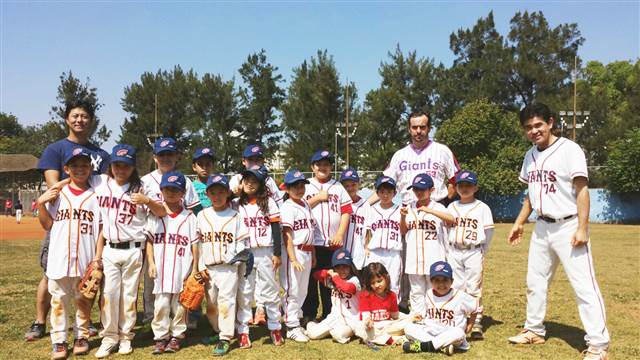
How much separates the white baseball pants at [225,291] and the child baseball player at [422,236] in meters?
1.88

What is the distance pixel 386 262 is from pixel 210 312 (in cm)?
197

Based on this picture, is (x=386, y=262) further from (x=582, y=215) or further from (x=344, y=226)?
(x=582, y=215)

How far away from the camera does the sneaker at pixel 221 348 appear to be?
4522mm

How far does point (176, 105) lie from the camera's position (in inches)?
1781

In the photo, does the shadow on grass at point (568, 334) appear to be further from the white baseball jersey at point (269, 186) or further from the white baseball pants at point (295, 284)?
the white baseball jersey at point (269, 186)

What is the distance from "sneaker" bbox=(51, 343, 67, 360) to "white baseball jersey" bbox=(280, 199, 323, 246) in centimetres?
227

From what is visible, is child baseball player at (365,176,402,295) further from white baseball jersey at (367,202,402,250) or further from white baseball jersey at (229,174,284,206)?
white baseball jersey at (229,174,284,206)

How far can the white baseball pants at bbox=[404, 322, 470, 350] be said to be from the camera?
15.0 feet

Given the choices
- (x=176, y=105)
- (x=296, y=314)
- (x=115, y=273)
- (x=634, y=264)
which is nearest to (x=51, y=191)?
(x=115, y=273)

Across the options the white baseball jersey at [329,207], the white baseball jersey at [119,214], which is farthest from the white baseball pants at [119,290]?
the white baseball jersey at [329,207]

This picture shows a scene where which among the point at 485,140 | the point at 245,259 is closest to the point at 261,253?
the point at 245,259

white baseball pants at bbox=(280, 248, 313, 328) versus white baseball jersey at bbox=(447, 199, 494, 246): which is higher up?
white baseball jersey at bbox=(447, 199, 494, 246)

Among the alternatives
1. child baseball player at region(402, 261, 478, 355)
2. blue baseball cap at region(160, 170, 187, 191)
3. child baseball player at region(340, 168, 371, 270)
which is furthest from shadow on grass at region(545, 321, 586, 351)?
blue baseball cap at region(160, 170, 187, 191)

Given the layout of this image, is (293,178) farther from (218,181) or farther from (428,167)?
(428,167)
